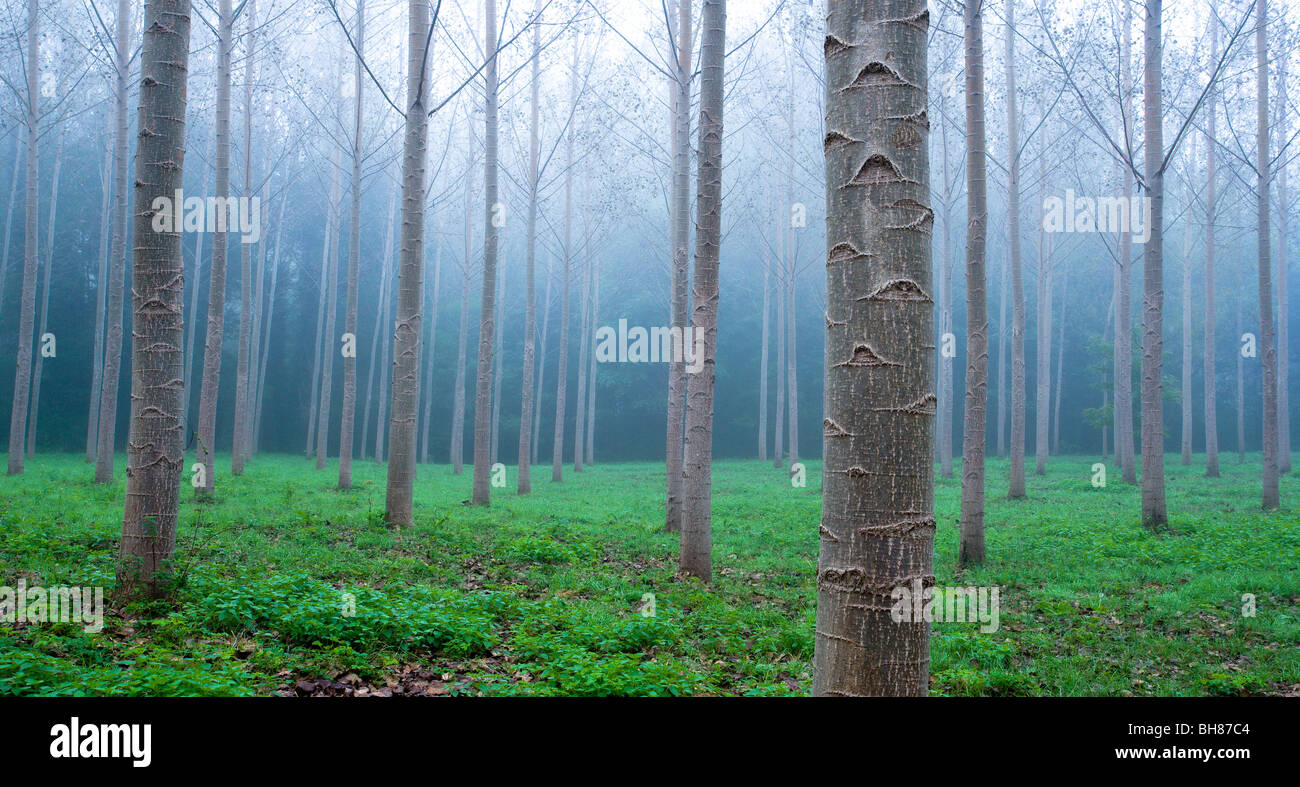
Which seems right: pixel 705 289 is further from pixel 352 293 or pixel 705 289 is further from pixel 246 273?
pixel 246 273

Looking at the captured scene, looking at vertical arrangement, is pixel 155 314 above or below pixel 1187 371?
below

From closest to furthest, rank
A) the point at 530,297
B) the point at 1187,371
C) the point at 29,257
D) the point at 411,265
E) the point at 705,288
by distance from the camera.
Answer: the point at 705,288 < the point at 411,265 < the point at 29,257 < the point at 530,297 < the point at 1187,371

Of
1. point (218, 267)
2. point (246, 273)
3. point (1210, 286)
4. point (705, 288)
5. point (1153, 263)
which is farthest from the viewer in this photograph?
point (1210, 286)

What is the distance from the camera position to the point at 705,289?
696 cm

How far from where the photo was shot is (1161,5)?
9711mm

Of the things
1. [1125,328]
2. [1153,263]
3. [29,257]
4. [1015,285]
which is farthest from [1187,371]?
[29,257]

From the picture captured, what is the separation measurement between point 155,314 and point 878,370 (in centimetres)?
463

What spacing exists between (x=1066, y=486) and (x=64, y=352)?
31459mm

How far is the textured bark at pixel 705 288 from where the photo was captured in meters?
6.86

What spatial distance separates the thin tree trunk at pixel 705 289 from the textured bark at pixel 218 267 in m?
7.81

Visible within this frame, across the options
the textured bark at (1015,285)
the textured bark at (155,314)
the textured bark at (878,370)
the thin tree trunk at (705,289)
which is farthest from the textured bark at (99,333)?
the textured bark at (1015,285)

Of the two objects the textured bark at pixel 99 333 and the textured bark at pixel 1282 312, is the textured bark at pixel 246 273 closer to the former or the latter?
the textured bark at pixel 99 333

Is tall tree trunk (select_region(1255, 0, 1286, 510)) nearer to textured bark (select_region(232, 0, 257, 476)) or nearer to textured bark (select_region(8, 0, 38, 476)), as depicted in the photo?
textured bark (select_region(232, 0, 257, 476))
